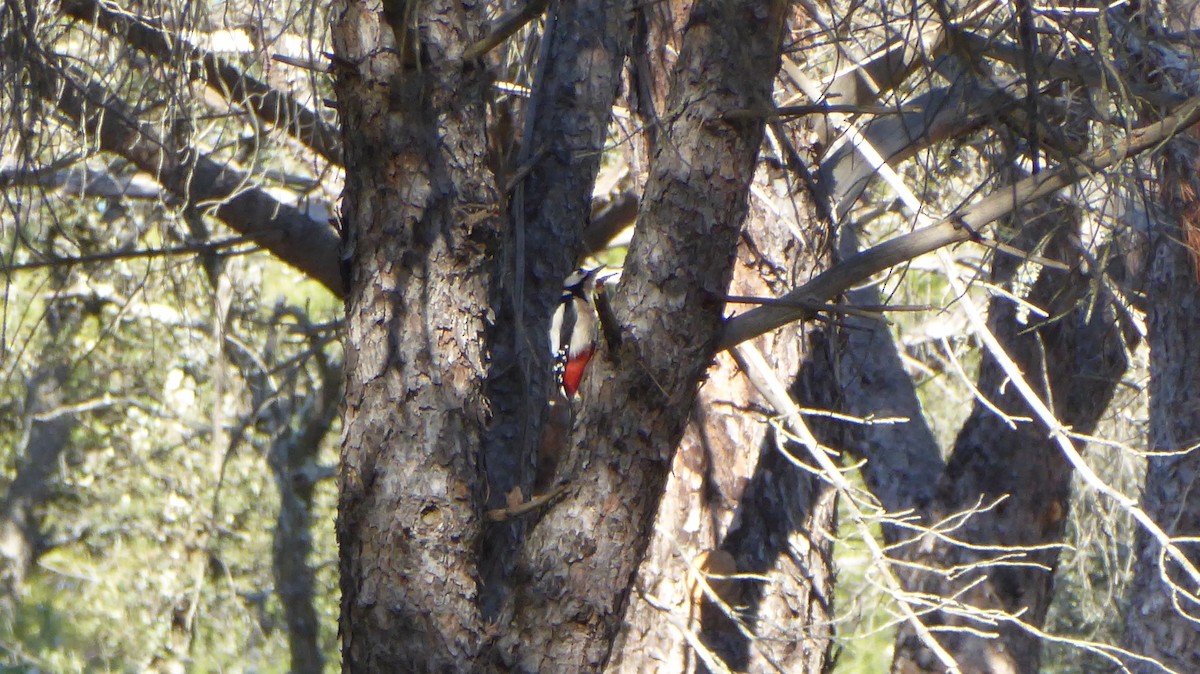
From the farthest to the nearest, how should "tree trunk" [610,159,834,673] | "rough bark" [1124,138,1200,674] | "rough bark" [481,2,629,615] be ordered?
"rough bark" [1124,138,1200,674] < "tree trunk" [610,159,834,673] < "rough bark" [481,2,629,615]

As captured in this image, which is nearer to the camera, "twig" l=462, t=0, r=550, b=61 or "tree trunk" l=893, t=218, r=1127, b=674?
"twig" l=462, t=0, r=550, b=61

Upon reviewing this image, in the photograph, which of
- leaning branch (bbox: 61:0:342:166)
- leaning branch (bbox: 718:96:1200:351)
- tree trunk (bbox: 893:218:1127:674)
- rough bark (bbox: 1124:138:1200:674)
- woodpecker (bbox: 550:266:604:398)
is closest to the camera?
leaning branch (bbox: 718:96:1200:351)

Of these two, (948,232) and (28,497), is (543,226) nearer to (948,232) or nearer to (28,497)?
(948,232)

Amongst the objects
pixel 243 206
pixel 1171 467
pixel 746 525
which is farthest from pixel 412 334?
pixel 1171 467

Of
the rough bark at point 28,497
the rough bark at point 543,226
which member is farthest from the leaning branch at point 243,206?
the rough bark at point 28,497

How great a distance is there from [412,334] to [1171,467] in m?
3.25

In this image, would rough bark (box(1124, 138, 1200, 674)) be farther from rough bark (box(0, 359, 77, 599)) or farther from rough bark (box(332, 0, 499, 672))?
rough bark (box(0, 359, 77, 599))

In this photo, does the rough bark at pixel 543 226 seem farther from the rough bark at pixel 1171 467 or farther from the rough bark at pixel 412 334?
the rough bark at pixel 1171 467

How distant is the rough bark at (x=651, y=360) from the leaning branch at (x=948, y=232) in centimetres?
14

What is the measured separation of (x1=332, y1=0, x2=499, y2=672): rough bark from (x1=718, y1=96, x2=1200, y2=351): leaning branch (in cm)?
56

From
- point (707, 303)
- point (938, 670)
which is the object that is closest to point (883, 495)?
point (938, 670)

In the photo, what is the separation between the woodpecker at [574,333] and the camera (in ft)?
20.5

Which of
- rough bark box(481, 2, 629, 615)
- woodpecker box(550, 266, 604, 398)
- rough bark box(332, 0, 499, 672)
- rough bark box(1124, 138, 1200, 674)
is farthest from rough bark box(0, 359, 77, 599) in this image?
rough bark box(332, 0, 499, 672)

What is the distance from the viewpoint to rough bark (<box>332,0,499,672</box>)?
2.46m
